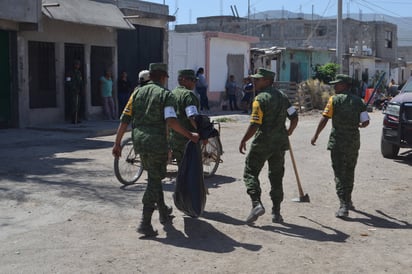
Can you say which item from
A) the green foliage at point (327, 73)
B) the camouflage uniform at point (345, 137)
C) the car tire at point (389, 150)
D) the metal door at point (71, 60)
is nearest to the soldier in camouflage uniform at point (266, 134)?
the camouflage uniform at point (345, 137)

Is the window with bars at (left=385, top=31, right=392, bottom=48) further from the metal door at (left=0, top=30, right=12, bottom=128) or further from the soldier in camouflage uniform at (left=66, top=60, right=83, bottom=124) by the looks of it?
the metal door at (left=0, top=30, right=12, bottom=128)

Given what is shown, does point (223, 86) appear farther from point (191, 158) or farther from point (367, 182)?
point (191, 158)

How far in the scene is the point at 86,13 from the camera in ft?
56.8

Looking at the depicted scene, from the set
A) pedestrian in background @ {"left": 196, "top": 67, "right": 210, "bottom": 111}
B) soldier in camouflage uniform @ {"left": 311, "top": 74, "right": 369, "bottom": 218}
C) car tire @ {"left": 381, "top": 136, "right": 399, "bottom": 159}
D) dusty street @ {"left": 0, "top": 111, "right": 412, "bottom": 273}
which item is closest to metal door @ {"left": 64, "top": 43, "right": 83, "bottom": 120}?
pedestrian in background @ {"left": 196, "top": 67, "right": 210, "bottom": 111}

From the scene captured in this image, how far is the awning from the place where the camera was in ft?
52.7

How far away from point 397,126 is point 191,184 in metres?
6.62

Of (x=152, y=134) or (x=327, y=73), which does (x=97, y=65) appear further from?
(x=327, y=73)

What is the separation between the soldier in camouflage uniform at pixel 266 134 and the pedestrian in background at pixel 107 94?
496 inches

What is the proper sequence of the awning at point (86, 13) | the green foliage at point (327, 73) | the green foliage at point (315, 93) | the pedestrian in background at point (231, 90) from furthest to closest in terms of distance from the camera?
the green foliage at point (327, 73) < the green foliage at point (315, 93) < the pedestrian in background at point (231, 90) < the awning at point (86, 13)

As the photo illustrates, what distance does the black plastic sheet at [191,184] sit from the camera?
6.18 meters

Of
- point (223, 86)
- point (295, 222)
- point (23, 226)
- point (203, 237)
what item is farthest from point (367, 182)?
point (223, 86)

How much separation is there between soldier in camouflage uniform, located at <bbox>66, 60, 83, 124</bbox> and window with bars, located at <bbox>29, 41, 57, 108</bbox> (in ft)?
1.82

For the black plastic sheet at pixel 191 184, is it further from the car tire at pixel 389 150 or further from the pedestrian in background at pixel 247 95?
the pedestrian in background at pixel 247 95

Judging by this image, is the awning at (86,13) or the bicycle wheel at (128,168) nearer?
the bicycle wheel at (128,168)
